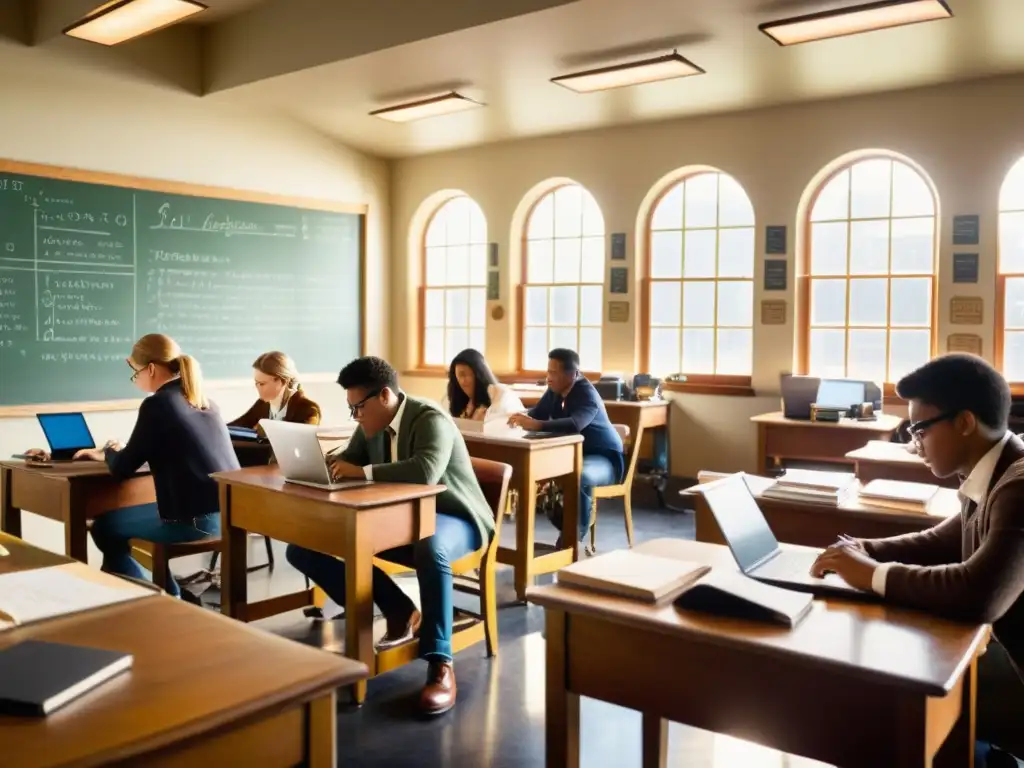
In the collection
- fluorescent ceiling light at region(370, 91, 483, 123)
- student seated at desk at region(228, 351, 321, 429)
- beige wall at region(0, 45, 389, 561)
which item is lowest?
student seated at desk at region(228, 351, 321, 429)

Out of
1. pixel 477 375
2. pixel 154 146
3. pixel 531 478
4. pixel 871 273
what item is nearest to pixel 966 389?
pixel 531 478

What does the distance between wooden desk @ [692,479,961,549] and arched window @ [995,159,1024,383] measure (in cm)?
325

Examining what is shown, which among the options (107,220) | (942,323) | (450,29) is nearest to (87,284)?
(107,220)

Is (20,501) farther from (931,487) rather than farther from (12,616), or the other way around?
(931,487)

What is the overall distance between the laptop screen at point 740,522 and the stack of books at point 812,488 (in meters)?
0.72

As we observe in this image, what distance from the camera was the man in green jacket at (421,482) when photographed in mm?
3133

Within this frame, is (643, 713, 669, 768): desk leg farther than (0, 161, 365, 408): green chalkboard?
No

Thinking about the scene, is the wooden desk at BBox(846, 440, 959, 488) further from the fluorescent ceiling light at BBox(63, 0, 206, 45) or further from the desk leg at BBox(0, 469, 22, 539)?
the fluorescent ceiling light at BBox(63, 0, 206, 45)

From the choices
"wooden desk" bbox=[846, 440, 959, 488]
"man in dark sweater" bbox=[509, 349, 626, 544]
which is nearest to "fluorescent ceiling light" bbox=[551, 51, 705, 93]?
"man in dark sweater" bbox=[509, 349, 626, 544]

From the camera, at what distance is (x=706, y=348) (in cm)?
685

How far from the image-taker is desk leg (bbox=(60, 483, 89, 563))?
354 cm

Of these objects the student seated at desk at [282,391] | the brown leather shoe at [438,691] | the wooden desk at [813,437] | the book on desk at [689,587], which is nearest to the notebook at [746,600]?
the book on desk at [689,587]

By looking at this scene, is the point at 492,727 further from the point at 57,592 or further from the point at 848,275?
the point at 848,275

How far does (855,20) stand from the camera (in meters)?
4.46
